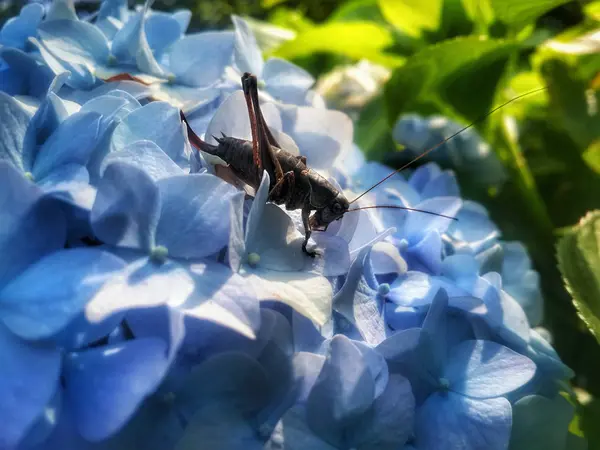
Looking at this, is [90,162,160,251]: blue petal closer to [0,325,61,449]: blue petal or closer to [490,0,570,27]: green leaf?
[0,325,61,449]: blue petal

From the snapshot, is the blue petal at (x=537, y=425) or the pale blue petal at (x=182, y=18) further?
the pale blue petal at (x=182, y=18)

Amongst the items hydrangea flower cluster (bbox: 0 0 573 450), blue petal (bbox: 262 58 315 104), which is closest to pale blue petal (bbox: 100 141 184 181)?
hydrangea flower cluster (bbox: 0 0 573 450)

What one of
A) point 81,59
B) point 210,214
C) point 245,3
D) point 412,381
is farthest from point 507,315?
point 245,3

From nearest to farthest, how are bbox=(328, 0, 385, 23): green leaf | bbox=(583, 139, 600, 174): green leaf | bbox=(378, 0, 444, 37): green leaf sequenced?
bbox=(583, 139, 600, 174): green leaf < bbox=(378, 0, 444, 37): green leaf < bbox=(328, 0, 385, 23): green leaf

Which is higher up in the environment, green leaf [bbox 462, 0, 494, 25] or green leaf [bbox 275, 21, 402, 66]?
green leaf [bbox 462, 0, 494, 25]

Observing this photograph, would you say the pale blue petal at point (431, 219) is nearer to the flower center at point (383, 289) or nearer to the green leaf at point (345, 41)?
the flower center at point (383, 289)

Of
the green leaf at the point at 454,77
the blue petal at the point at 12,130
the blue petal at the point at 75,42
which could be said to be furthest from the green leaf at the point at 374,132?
the blue petal at the point at 12,130
